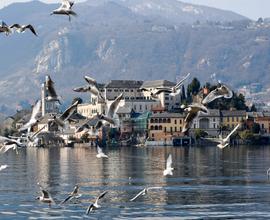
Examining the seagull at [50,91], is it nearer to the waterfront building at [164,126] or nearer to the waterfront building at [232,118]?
the waterfront building at [164,126]

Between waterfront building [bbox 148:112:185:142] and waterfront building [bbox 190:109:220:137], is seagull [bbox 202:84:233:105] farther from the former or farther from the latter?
waterfront building [bbox 190:109:220:137]

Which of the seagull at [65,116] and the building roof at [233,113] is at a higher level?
the building roof at [233,113]

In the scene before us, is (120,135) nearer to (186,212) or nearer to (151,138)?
(151,138)

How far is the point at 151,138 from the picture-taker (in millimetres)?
181875

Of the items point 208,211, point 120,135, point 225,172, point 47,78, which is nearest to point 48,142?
point 120,135

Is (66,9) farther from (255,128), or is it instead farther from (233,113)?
(233,113)

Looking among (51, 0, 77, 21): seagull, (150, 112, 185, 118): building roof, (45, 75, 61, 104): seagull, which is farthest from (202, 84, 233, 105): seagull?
(150, 112, 185, 118): building roof

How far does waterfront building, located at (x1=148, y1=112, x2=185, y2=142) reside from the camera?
179m

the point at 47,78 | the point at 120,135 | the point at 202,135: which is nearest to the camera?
the point at 47,78

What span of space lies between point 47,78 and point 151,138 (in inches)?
6311

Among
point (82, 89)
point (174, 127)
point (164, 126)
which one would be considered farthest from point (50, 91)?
point (164, 126)

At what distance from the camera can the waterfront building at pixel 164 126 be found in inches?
7037

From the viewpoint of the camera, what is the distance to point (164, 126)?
18288 centimetres

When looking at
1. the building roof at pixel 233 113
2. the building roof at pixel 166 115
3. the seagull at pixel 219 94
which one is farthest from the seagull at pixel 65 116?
the building roof at pixel 233 113
